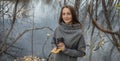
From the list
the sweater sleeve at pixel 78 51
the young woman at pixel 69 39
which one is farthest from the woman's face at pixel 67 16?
the sweater sleeve at pixel 78 51

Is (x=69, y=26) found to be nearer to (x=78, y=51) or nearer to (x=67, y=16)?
(x=67, y=16)

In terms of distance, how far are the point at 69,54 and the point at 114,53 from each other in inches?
223

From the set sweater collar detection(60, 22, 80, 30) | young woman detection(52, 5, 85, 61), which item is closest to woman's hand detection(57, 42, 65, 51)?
young woman detection(52, 5, 85, 61)

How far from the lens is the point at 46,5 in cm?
1233

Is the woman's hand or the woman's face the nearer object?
the woman's hand

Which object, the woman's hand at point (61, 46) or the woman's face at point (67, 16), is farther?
the woman's face at point (67, 16)

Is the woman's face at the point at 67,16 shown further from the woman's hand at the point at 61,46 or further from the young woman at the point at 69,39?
the woman's hand at the point at 61,46

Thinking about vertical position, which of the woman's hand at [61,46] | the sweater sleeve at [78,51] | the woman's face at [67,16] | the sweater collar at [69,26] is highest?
the woman's face at [67,16]

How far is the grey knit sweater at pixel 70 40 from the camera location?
2.39m

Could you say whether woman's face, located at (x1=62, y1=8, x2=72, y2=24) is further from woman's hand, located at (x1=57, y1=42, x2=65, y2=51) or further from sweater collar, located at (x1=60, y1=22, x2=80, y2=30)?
woman's hand, located at (x1=57, y1=42, x2=65, y2=51)

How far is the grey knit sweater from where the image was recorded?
7.83ft

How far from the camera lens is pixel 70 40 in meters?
2.39

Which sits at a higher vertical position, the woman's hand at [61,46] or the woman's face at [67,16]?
the woman's face at [67,16]

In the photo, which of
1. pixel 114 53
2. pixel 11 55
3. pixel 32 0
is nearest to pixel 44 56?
pixel 11 55
